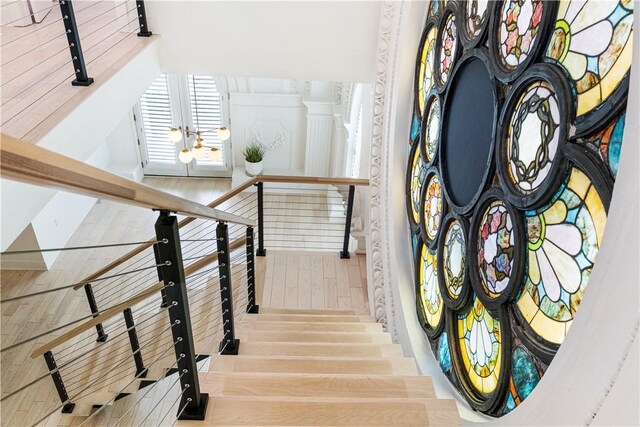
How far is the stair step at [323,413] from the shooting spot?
5.37 ft

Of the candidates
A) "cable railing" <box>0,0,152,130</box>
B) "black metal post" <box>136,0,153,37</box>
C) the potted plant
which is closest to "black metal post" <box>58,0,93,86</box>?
"cable railing" <box>0,0,152,130</box>

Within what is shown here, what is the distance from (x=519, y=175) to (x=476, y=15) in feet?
2.86

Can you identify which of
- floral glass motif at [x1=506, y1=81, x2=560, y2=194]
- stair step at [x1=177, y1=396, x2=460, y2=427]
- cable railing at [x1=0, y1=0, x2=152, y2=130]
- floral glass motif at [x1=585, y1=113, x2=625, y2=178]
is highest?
floral glass motif at [x1=585, y1=113, x2=625, y2=178]

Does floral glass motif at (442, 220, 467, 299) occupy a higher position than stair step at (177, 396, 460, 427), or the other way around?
floral glass motif at (442, 220, 467, 299)

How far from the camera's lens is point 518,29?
1678 mm

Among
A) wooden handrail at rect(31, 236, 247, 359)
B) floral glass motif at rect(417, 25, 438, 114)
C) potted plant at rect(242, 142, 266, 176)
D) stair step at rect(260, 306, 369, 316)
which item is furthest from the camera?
potted plant at rect(242, 142, 266, 176)

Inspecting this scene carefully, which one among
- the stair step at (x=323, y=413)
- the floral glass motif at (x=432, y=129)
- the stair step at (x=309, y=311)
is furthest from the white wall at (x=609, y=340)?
the stair step at (x=309, y=311)

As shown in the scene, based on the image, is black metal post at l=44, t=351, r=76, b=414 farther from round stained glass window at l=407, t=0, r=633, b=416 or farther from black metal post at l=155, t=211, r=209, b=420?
round stained glass window at l=407, t=0, r=633, b=416

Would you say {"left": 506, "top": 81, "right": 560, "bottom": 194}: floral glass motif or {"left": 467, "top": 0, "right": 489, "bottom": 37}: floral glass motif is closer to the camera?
{"left": 506, "top": 81, "right": 560, "bottom": 194}: floral glass motif

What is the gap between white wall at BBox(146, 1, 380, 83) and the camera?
12.1 feet

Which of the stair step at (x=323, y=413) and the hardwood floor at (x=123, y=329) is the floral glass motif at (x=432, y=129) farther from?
the stair step at (x=323, y=413)

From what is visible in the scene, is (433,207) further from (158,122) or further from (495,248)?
(158,122)

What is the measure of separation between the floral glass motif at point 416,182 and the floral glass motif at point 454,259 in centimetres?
58

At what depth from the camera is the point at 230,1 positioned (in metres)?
3.67
